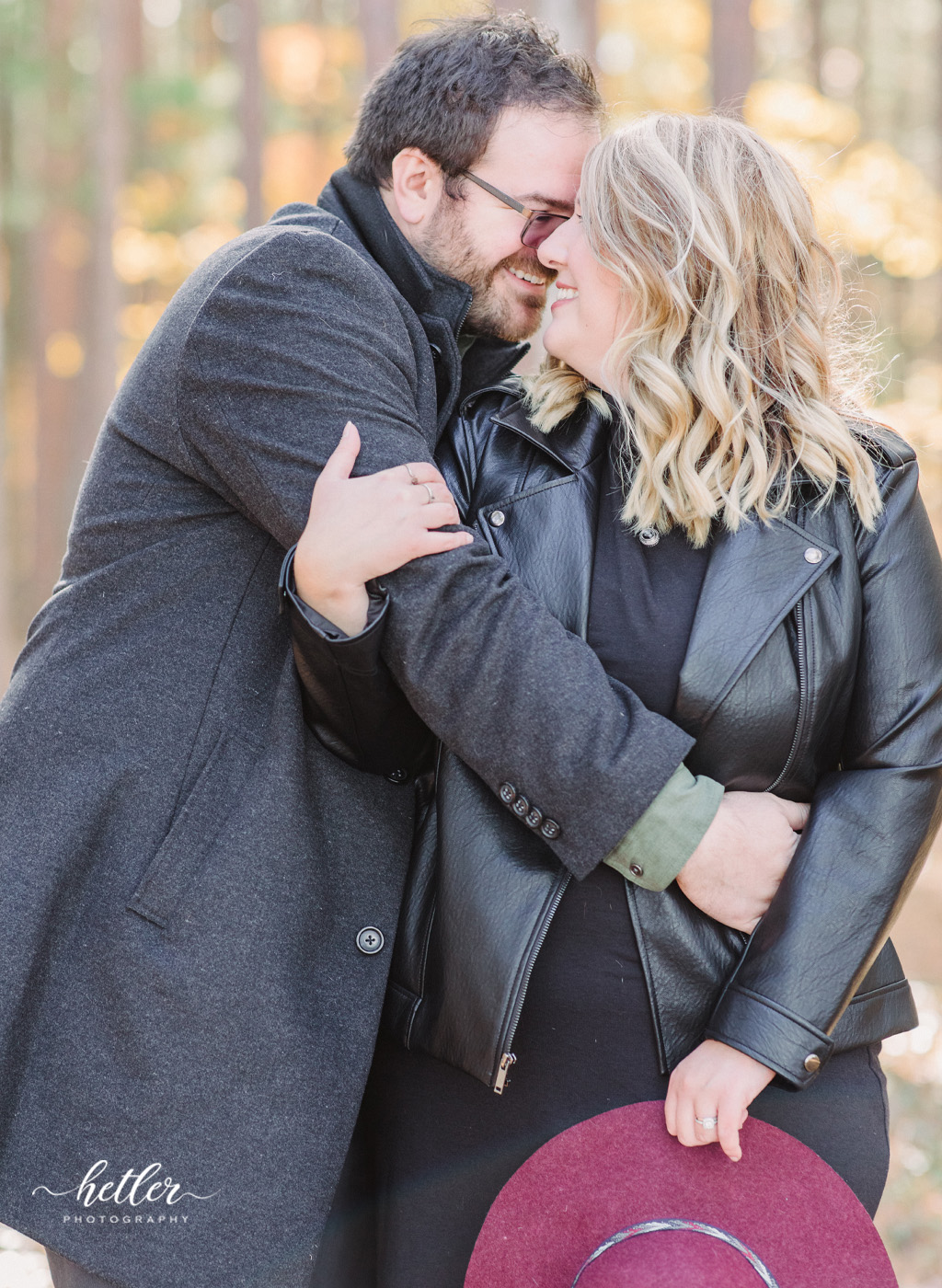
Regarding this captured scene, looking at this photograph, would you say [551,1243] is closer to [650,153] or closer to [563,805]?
[563,805]

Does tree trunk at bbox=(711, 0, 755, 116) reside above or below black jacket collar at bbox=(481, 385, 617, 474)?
above

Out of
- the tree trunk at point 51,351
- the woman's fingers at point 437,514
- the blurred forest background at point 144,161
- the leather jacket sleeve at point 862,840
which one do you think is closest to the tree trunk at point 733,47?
the blurred forest background at point 144,161

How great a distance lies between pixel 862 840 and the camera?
68.7 inches

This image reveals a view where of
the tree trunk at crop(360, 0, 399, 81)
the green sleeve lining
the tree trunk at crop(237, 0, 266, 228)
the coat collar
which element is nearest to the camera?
the green sleeve lining

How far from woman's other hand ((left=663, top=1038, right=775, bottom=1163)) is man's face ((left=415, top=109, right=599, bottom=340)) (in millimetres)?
1643

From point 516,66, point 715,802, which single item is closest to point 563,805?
point 715,802

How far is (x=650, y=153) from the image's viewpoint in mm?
2000

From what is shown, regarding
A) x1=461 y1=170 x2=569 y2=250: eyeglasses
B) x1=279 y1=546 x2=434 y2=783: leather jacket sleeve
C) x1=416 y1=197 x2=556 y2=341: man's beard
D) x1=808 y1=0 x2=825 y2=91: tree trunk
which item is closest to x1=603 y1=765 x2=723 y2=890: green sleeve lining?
x1=279 y1=546 x2=434 y2=783: leather jacket sleeve

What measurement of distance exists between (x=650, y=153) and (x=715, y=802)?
117 centimetres

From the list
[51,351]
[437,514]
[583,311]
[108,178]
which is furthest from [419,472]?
[51,351]

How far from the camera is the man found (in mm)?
1733

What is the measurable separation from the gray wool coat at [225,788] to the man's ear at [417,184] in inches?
22.9

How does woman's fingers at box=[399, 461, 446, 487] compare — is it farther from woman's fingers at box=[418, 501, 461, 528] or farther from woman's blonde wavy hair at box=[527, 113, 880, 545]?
woman's blonde wavy hair at box=[527, 113, 880, 545]

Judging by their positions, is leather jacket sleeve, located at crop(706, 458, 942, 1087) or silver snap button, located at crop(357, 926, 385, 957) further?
silver snap button, located at crop(357, 926, 385, 957)
